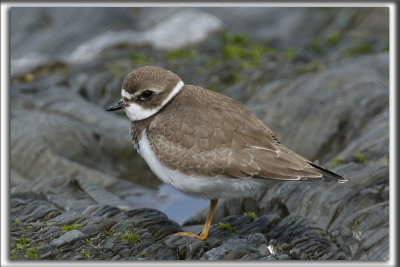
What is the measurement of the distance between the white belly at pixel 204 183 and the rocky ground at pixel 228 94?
70 centimetres

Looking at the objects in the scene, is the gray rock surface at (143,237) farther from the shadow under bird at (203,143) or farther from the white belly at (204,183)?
the white belly at (204,183)

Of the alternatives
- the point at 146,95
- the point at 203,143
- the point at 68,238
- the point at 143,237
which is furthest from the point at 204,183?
the point at 68,238

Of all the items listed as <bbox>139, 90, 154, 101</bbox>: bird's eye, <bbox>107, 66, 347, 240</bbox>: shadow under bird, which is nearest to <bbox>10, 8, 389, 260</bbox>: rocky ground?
<bbox>107, 66, 347, 240</bbox>: shadow under bird

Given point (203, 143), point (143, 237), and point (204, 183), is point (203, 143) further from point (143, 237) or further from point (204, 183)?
point (143, 237)

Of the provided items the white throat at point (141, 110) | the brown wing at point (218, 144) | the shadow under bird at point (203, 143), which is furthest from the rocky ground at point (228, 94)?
the white throat at point (141, 110)

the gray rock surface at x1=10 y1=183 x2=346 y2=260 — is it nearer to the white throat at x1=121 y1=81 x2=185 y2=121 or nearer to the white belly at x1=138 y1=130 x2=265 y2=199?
the white belly at x1=138 y1=130 x2=265 y2=199

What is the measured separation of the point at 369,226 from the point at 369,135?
310 centimetres

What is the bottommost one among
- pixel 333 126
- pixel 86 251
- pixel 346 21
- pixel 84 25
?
pixel 86 251

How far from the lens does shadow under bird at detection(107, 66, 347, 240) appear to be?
7.60 meters

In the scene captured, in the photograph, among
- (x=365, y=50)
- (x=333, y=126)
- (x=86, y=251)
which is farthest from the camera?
(x=365, y=50)

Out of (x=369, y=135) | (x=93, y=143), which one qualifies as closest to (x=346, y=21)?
(x=369, y=135)

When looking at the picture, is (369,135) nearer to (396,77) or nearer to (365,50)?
(396,77)

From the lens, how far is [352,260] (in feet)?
25.5

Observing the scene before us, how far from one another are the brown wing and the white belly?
0.29 feet
